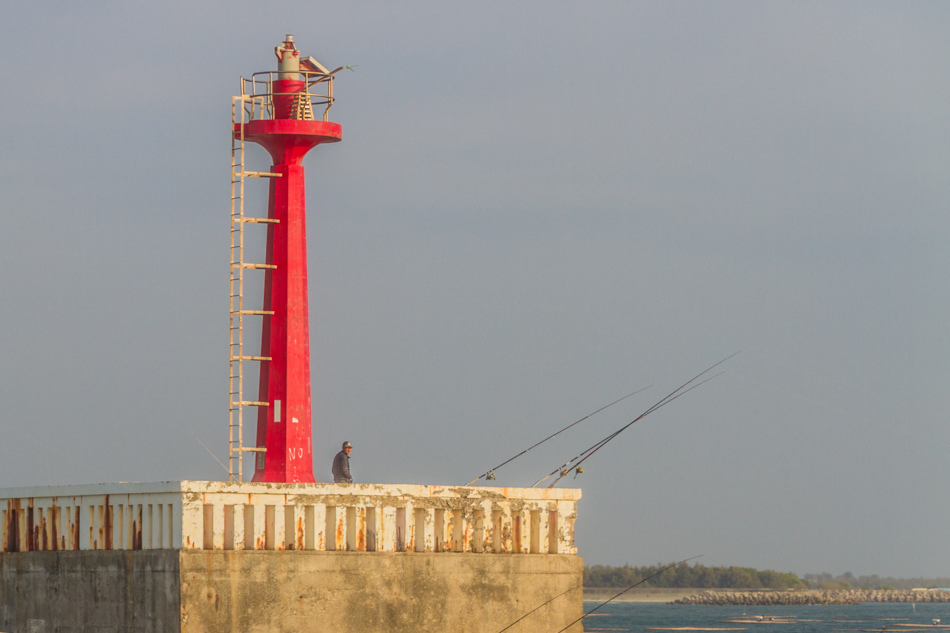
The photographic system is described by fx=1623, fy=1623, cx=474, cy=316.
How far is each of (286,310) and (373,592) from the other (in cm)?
601

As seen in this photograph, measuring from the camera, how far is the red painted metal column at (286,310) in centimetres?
2653

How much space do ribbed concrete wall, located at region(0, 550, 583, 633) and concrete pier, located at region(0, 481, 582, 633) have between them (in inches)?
0.8

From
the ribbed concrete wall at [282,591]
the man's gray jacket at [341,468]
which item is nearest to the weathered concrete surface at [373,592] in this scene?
the ribbed concrete wall at [282,591]

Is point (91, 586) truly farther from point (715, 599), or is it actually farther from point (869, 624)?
point (715, 599)

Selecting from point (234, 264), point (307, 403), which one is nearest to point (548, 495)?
point (307, 403)

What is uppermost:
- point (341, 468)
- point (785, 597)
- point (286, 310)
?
point (286, 310)

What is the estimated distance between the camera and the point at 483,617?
2372 cm

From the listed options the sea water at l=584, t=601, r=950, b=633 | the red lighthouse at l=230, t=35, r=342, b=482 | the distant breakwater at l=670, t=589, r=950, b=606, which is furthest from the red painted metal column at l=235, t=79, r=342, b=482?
the distant breakwater at l=670, t=589, r=950, b=606

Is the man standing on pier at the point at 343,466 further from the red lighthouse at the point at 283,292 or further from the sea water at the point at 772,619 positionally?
the sea water at the point at 772,619

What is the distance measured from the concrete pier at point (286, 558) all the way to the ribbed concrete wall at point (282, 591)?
2 centimetres

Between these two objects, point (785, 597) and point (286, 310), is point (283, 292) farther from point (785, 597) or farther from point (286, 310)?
point (785, 597)

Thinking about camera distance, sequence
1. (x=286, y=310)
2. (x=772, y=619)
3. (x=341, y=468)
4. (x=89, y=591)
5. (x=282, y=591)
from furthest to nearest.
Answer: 1. (x=772, y=619)
2. (x=286, y=310)
3. (x=341, y=468)
4. (x=89, y=591)
5. (x=282, y=591)

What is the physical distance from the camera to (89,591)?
74.3 ft

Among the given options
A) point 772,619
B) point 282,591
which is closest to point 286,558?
point 282,591
